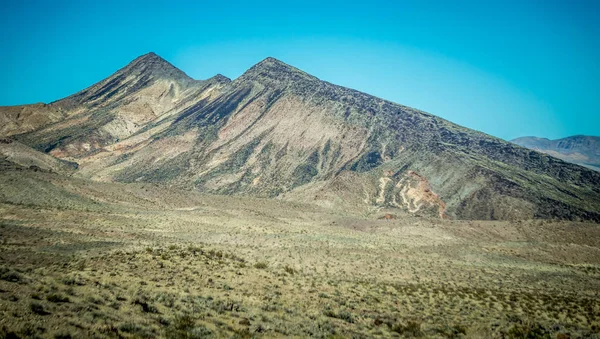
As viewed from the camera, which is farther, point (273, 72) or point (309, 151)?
point (273, 72)

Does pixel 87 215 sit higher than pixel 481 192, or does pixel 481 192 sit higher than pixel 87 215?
pixel 481 192

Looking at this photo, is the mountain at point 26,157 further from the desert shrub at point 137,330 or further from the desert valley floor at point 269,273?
the desert shrub at point 137,330

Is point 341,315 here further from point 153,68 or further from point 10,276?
point 153,68

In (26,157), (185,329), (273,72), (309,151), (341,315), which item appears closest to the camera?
(185,329)

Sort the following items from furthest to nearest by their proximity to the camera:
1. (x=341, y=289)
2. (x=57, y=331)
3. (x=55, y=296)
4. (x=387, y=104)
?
(x=387, y=104), (x=341, y=289), (x=55, y=296), (x=57, y=331)

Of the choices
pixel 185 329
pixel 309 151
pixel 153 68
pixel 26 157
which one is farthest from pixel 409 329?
pixel 153 68

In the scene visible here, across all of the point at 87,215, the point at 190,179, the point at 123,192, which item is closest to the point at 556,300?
the point at 87,215

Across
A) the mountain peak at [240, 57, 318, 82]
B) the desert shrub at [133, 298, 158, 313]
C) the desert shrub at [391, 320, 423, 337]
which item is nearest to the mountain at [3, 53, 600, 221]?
the mountain peak at [240, 57, 318, 82]

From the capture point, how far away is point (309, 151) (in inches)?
3199

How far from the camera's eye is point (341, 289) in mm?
18094

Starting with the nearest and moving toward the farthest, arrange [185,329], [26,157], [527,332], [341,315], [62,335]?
[62,335]
[185,329]
[527,332]
[341,315]
[26,157]

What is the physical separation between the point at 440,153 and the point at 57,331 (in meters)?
71.4

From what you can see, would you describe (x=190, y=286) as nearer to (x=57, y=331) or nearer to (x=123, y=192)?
(x=57, y=331)

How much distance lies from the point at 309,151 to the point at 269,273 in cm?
6252
